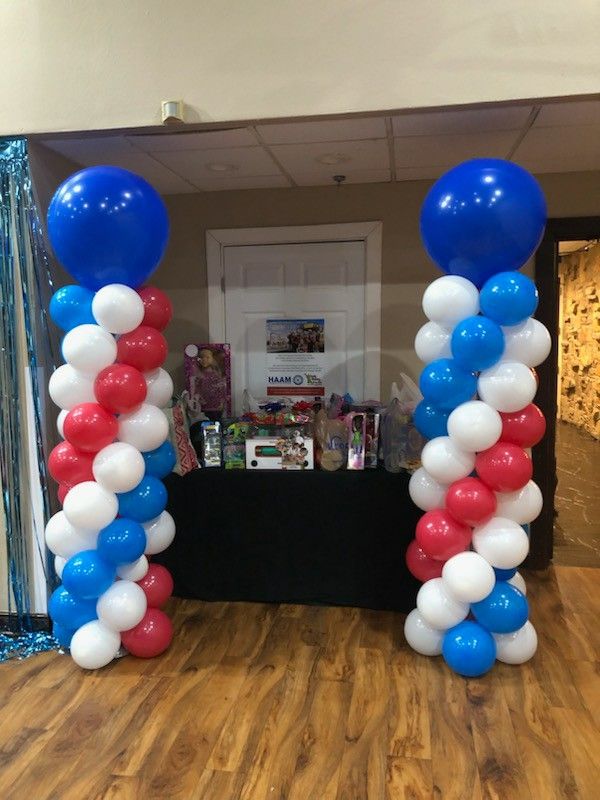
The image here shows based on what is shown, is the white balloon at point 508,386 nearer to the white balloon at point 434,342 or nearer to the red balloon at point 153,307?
the white balloon at point 434,342

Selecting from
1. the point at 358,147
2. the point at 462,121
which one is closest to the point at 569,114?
the point at 462,121

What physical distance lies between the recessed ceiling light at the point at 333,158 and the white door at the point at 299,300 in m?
0.57

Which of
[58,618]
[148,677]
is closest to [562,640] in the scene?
[148,677]

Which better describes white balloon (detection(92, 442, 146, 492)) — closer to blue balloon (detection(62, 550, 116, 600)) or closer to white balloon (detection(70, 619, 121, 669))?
blue balloon (detection(62, 550, 116, 600))

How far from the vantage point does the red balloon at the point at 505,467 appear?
2229 mm

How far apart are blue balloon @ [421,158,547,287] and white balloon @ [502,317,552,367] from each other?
23cm

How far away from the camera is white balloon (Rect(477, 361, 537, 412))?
2.18 m

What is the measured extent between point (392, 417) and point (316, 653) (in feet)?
3.67

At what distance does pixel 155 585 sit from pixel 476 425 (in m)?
1.49

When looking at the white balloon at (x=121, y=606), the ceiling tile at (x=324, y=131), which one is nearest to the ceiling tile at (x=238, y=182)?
the ceiling tile at (x=324, y=131)

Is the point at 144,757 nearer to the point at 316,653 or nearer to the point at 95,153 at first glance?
the point at 316,653

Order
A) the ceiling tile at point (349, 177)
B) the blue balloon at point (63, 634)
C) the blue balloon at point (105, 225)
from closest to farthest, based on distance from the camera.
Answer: the blue balloon at point (105, 225), the blue balloon at point (63, 634), the ceiling tile at point (349, 177)

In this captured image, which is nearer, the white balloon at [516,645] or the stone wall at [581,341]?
the white balloon at [516,645]

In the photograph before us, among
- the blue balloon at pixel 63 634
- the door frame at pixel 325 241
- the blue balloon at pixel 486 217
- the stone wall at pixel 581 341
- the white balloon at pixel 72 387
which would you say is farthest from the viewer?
the stone wall at pixel 581 341
